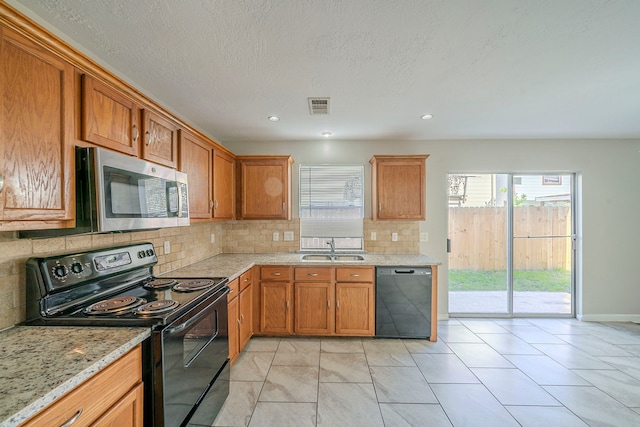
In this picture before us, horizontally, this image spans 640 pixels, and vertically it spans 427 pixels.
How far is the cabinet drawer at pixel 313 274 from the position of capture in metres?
3.05

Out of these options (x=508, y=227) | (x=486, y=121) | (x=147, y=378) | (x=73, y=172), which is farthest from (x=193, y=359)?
(x=508, y=227)

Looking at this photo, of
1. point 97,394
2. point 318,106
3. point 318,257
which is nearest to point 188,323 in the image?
point 97,394

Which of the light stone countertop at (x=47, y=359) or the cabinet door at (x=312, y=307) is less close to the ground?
the light stone countertop at (x=47, y=359)

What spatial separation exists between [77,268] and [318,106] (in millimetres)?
2172

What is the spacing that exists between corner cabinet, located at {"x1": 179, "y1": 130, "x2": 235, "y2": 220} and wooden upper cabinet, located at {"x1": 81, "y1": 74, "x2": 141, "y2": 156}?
566mm

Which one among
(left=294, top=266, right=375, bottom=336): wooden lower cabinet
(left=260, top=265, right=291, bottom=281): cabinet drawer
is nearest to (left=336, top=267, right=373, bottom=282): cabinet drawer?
(left=294, top=266, right=375, bottom=336): wooden lower cabinet

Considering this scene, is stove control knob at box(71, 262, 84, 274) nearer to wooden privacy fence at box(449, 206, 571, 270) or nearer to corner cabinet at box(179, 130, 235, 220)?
corner cabinet at box(179, 130, 235, 220)

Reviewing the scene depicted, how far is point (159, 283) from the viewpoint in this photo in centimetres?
202

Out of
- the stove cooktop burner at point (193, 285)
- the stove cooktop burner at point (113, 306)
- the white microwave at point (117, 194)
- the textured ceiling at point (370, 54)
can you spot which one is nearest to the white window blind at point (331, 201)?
the textured ceiling at point (370, 54)

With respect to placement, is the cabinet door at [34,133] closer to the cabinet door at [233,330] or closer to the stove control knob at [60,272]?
the stove control knob at [60,272]

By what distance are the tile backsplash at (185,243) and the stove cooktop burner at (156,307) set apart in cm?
56

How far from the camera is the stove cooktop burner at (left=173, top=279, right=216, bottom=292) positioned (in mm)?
1890

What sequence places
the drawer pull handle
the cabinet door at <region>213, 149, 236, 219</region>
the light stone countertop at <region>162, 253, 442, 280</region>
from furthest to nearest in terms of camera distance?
1. the cabinet door at <region>213, 149, 236, 219</region>
2. the light stone countertop at <region>162, 253, 442, 280</region>
3. the drawer pull handle

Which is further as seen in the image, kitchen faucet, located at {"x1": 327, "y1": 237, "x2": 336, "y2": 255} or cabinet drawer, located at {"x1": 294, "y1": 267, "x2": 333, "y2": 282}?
kitchen faucet, located at {"x1": 327, "y1": 237, "x2": 336, "y2": 255}
